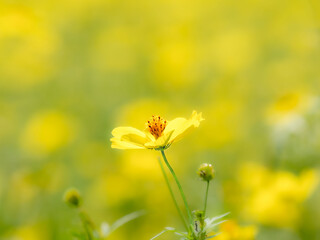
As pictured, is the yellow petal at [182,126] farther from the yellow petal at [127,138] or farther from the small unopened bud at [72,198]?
the small unopened bud at [72,198]

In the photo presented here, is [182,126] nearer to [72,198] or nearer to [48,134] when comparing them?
[72,198]

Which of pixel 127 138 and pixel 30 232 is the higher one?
pixel 30 232

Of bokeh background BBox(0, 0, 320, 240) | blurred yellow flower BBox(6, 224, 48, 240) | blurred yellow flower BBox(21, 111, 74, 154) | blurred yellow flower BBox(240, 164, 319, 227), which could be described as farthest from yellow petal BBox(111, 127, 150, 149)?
blurred yellow flower BBox(21, 111, 74, 154)

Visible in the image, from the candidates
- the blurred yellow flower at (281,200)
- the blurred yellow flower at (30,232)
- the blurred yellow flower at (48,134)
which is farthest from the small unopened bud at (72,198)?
the blurred yellow flower at (48,134)

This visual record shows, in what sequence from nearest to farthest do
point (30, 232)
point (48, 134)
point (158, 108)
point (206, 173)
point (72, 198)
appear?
1. point (206, 173)
2. point (72, 198)
3. point (30, 232)
4. point (158, 108)
5. point (48, 134)

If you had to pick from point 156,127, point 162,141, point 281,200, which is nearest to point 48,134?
point 281,200

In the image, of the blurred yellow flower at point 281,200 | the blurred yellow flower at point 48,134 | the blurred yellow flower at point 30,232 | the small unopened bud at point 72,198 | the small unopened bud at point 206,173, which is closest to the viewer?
the small unopened bud at point 206,173

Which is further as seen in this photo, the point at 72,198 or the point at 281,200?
the point at 281,200
